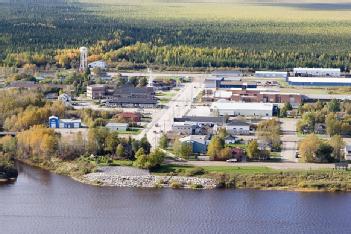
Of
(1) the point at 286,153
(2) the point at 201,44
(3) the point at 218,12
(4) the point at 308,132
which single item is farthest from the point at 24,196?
(3) the point at 218,12

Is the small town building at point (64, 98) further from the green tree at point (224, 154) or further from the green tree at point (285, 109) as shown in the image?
the green tree at point (224, 154)

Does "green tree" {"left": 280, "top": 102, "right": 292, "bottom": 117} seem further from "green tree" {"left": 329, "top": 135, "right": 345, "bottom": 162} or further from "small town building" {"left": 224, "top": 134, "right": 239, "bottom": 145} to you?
"green tree" {"left": 329, "top": 135, "right": 345, "bottom": 162}

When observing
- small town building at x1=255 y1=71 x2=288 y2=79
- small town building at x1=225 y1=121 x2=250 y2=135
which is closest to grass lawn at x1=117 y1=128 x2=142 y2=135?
small town building at x1=225 y1=121 x2=250 y2=135

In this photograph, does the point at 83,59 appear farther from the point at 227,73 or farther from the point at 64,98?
the point at 64,98

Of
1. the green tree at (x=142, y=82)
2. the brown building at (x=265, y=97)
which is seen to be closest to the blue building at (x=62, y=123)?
the brown building at (x=265, y=97)

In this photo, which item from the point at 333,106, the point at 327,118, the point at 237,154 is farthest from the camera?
the point at 333,106

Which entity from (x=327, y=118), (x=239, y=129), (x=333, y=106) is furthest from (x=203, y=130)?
(x=333, y=106)

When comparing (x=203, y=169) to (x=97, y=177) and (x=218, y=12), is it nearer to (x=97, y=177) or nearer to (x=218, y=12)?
(x=97, y=177)
